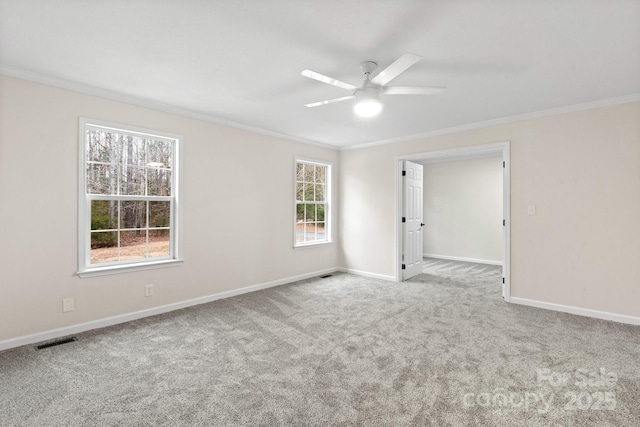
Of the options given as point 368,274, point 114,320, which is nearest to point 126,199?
point 114,320

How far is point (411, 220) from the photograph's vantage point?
563cm

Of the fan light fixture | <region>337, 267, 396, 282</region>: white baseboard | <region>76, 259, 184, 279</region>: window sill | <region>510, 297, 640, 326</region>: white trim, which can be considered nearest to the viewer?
the fan light fixture

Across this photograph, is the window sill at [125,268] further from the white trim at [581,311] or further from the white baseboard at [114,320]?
the white trim at [581,311]

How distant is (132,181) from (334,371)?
293 cm

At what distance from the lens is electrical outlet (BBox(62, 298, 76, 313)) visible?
302cm

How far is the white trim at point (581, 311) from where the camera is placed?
338 centimetres

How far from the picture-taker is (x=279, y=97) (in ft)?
11.1

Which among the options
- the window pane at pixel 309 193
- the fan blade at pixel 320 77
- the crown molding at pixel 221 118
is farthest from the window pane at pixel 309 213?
the fan blade at pixel 320 77

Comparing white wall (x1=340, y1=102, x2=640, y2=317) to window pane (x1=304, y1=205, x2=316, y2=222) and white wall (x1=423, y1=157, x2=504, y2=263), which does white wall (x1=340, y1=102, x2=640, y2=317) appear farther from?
white wall (x1=423, y1=157, x2=504, y2=263)

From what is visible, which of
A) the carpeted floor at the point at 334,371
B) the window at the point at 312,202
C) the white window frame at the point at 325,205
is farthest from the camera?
the window at the point at 312,202

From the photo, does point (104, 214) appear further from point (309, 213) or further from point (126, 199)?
point (309, 213)

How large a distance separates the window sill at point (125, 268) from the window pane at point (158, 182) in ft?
2.66

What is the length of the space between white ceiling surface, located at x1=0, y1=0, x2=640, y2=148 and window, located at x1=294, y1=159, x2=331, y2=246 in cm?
202

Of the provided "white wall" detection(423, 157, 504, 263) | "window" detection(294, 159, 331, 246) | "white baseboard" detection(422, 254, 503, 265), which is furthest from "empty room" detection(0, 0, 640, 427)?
"white wall" detection(423, 157, 504, 263)
